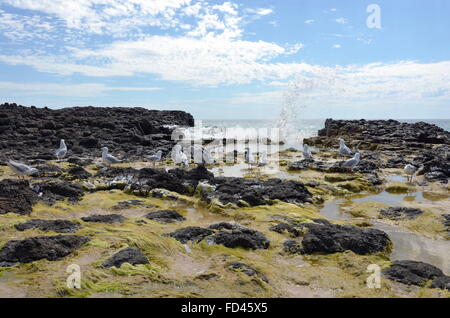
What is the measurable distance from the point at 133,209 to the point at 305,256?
6.38 m

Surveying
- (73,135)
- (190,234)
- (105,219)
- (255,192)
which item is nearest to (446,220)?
(255,192)

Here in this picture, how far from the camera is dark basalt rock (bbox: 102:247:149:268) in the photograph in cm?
661

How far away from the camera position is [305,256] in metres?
7.88

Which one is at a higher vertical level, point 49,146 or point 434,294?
point 49,146

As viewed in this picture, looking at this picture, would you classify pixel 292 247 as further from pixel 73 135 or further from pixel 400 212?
pixel 73 135

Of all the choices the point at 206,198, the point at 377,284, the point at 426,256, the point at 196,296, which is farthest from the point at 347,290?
the point at 206,198

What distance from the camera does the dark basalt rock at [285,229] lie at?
30.2 feet

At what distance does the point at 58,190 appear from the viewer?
12.4m

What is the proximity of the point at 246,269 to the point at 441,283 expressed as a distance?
3.63 m

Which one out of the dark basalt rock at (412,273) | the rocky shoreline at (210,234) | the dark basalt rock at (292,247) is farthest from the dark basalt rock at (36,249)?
the dark basalt rock at (412,273)

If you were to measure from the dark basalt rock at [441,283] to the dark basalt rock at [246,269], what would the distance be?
3.10 m

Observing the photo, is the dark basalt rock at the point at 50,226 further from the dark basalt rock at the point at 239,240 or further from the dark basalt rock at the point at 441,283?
the dark basalt rock at the point at 441,283
